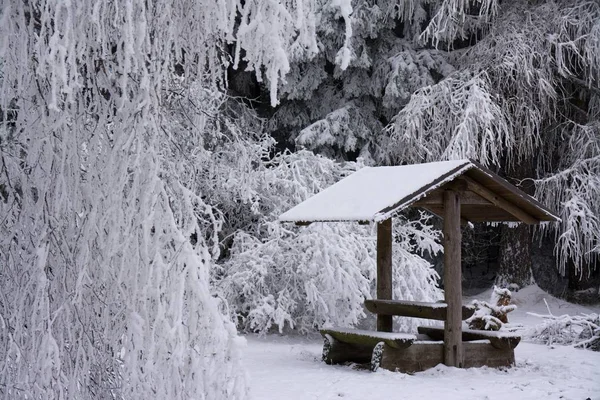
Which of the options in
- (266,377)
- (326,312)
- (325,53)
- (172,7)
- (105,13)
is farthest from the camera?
(325,53)

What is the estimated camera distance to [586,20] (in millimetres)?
13930

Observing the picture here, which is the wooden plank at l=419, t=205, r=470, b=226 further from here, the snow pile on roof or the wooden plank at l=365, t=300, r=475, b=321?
the wooden plank at l=365, t=300, r=475, b=321

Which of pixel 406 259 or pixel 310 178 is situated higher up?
pixel 310 178

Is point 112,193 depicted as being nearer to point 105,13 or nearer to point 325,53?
point 105,13

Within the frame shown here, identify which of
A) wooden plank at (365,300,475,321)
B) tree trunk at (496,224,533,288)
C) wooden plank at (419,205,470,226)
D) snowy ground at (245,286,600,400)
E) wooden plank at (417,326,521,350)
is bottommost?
snowy ground at (245,286,600,400)

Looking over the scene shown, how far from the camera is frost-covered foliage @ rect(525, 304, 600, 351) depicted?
34.6ft

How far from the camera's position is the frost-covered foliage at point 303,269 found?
36.8 ft

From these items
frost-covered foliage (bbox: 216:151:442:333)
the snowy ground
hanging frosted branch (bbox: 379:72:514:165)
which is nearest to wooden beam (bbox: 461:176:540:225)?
the snowy ground

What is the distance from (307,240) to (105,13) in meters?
8.63

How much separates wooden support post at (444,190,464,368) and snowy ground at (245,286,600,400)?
22 cm

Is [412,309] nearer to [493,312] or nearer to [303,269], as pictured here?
[303,269]

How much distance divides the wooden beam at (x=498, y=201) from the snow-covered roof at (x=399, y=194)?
0.03m

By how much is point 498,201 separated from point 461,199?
0.55 m

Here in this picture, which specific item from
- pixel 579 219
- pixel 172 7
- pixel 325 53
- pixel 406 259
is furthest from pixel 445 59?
pixel 172 7
